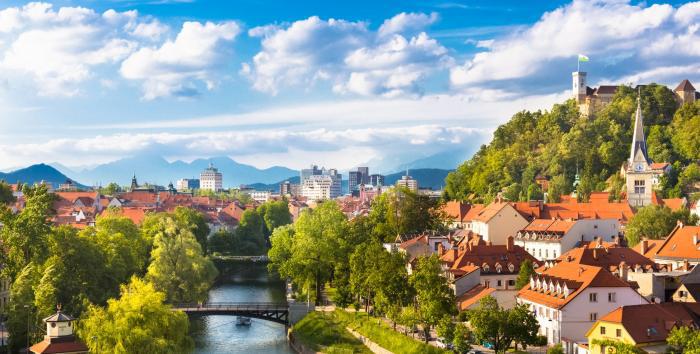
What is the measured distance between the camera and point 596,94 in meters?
139

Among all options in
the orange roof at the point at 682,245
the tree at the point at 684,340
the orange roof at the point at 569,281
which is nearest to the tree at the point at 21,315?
the orange roof at the point at 569,281

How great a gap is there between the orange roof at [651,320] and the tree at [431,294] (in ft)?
32.2

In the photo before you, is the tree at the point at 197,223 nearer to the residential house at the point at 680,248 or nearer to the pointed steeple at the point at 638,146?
the pointed steeple at the point at 638,146

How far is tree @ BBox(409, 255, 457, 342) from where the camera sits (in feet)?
167

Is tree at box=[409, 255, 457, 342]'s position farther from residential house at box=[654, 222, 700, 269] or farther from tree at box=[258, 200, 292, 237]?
tree at box=[258, 200, 292, 237]

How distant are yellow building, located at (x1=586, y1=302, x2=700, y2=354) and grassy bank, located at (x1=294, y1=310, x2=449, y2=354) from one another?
30.9 ft

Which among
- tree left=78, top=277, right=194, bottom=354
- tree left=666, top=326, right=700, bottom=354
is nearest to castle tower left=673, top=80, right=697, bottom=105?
tree left=666, top=326, right=700, bottom=354

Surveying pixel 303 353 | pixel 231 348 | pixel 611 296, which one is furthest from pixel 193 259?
pixel 611 296

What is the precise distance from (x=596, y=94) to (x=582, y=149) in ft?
84.1

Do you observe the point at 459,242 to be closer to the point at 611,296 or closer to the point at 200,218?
the point at 611,296

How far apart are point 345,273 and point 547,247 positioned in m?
18.3

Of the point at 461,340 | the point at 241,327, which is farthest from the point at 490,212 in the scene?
the point at 461,340

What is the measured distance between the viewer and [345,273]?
227 ft

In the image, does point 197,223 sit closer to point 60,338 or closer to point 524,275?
point 524,275
